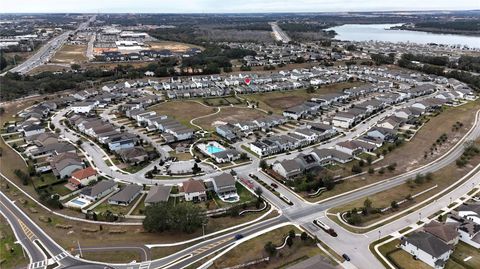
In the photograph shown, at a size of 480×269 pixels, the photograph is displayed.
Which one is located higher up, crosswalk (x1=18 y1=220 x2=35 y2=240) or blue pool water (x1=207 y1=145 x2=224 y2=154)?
blue pool water (x1=207 y1=145 x2=224 y2=154)

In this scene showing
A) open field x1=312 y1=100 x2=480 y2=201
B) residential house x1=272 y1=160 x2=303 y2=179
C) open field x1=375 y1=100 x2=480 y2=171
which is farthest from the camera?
open field x1=375 y1=100 x2=480 y2=171

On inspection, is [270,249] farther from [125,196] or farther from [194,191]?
[125,196]

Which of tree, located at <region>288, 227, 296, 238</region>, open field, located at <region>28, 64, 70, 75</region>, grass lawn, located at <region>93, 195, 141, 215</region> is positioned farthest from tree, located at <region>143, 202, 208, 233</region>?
open field, located at <region>28, 64, 70, 75</region>

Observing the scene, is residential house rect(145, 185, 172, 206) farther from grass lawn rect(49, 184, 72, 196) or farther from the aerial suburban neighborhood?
grass lawn rect(49, 184, 72, 196)

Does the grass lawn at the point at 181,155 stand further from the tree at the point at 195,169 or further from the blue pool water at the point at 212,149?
the tree at the point at 195,169

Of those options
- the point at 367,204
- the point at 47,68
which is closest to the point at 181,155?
the point at 367,204
